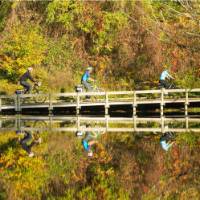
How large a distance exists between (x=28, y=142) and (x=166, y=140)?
482 centimetres

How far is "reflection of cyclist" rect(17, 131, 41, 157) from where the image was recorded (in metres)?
21.1

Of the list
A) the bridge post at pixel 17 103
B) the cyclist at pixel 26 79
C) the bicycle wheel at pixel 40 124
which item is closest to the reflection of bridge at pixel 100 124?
the bicycle wheel at pixel 40 124

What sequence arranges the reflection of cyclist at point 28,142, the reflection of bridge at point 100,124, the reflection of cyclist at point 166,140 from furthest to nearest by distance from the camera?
the reflection of bridge at point 100,124
the reflection of cyclist at point 166,140
the reflection of cyclist at point 28,142

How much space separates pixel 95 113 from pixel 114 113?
37.7 inches

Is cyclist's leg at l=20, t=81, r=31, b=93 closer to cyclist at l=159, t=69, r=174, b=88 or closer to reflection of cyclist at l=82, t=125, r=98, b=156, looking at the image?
reflection of cyclist at l=82, t=125, r=98, b=156

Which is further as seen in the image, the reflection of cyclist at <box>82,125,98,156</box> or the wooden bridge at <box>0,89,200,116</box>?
the wooden bridge at <box>0,89,200,116</box>

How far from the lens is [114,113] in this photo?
3278cm

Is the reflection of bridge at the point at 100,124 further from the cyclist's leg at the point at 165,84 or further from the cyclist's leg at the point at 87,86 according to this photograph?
the cyclist's leg at the point at 165,84

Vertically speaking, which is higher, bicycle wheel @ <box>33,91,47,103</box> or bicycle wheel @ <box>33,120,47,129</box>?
bicycle wheel @ <box>33,91,47,103</box>

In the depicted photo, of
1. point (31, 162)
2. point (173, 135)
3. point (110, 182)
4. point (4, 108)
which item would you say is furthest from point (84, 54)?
point (110, 182)

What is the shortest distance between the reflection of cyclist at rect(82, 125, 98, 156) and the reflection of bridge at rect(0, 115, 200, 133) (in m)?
1.09

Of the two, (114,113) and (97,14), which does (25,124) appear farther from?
(97,14)

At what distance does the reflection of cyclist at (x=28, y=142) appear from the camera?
21102 mm

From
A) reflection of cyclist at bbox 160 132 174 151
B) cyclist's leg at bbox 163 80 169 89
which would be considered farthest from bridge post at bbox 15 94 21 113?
reflection of cyclist at bbox 160 132 174 151
